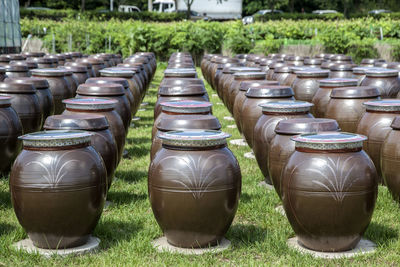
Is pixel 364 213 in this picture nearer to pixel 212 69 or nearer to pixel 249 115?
pixel 249 115

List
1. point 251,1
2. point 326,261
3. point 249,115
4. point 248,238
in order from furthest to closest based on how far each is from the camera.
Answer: point 251,1 < point 249,115 < point 248,238 < point 326,261

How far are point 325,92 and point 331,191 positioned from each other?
4.50 meters

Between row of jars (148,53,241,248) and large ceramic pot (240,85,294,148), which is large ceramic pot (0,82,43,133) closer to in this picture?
large ceramic pot (240,85,294,148)

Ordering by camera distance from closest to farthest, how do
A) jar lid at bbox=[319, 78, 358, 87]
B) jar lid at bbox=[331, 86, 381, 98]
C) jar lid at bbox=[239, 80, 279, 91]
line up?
jar lid at bbox=[331, 86, 381, 98], jar lid at bbox=[319, 78, 358, 87], jar lid at bbox=[239, 80, 279, 91]

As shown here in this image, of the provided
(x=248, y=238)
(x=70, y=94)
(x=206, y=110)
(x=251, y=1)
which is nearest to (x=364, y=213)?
(x=248, y=238)

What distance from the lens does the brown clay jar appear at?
6781mm

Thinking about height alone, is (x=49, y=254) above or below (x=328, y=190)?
below

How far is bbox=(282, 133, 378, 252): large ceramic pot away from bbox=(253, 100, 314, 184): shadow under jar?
1.79 m

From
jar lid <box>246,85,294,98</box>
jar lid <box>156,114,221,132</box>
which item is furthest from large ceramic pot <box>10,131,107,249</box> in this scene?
jar lid <box>246,85,294,98</box>

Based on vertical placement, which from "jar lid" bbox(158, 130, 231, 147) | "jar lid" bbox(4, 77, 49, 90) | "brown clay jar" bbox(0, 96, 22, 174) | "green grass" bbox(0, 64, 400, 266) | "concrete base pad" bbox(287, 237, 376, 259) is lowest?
"green grass" bbox(0, 64, 400, 266)

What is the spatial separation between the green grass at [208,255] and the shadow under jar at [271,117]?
0.43 meters

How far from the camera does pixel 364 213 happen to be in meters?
4.88

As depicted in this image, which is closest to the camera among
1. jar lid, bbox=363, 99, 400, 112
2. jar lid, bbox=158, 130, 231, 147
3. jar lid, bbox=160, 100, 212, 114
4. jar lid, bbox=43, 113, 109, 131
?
jar lid, bbox=158, 130, 231, 147

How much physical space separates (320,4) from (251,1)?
6512mm
